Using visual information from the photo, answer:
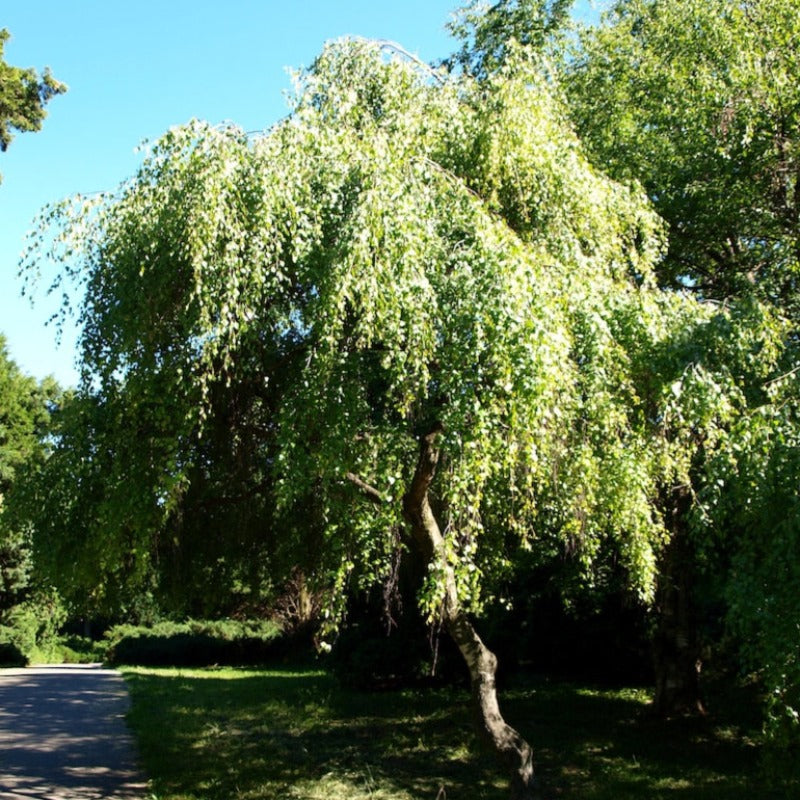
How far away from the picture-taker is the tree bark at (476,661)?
6918mm

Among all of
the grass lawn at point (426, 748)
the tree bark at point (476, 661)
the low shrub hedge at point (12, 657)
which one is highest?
the tree bark at point (476, 661)

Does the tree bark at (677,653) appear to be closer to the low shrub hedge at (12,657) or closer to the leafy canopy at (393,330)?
the leafy canopy at (393,330)

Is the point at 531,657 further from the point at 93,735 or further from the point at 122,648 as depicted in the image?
the point at 122,648

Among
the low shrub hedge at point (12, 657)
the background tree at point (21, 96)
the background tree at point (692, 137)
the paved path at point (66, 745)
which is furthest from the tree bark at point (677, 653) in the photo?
the low shrub hedge at point (12, 657)

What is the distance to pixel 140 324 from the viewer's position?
19.9 feet

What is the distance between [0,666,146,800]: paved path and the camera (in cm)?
879

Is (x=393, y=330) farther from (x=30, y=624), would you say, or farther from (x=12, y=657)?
(x=12, y=657)

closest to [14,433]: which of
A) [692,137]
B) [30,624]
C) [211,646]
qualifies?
[30,624]

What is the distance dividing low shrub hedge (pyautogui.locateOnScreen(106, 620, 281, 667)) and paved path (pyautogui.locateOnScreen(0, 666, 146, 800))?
9.07m

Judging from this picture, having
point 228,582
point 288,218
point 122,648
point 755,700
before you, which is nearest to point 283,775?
point 228,582

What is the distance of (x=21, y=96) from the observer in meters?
14.2

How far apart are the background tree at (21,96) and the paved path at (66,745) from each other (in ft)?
32.4

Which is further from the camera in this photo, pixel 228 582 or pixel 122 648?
pixel 122 648

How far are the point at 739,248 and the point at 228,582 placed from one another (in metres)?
7.93
